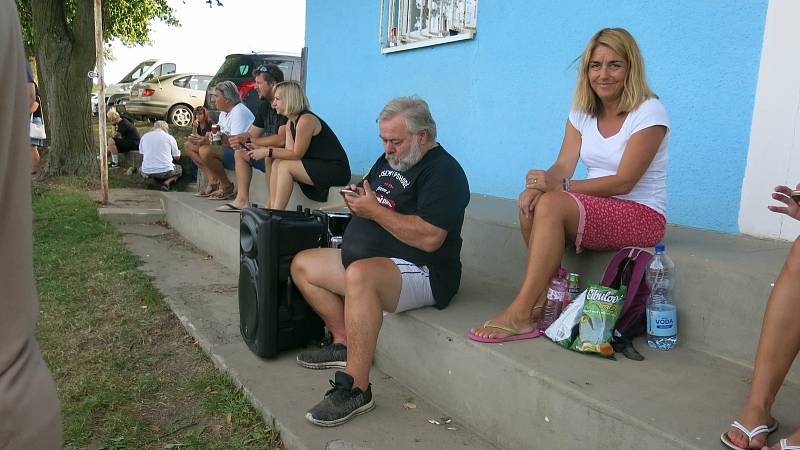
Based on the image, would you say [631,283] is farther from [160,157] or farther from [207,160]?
[160,157]

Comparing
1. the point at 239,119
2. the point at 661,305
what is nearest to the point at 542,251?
the point at 661,305

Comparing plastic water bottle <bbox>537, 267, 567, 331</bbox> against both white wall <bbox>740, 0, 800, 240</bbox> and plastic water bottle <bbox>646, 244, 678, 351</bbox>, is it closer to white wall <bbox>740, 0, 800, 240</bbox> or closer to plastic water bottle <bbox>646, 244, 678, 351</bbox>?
plastic water bottle <bbox>646, 244, 678, 351</bbox>

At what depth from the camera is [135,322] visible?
398 cm

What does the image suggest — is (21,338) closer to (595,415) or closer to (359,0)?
(595,415)

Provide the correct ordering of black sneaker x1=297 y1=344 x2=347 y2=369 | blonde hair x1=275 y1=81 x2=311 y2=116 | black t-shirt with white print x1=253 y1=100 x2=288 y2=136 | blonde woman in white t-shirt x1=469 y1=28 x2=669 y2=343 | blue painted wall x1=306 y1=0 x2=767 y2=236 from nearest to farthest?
blonde woman in white t-shirt x1=469 y1=28 x2=669 y2=343 < black sneaker x1=297 y1=344 x2=347 y2=369 < blue painted wall x1=306 y1=0 x2=767 y2=236 < blonde hair x1=275 y1=81 x2=311 y2=116 < black t-shirt with white print x1=253 y1=100 x2=288 y2=136

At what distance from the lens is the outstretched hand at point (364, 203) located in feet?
9.16

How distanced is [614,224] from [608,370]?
0.68 meters

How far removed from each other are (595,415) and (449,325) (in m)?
0.82

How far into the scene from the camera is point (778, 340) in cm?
193

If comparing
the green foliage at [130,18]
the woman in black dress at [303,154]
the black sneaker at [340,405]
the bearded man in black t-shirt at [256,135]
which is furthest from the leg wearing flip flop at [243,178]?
the green foliage at [130,18]

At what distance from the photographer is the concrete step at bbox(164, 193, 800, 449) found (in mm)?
2004

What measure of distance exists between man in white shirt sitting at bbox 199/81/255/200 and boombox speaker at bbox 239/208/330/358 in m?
3.44

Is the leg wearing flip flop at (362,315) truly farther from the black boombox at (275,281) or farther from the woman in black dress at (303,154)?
the woman in black dress at (303,154)

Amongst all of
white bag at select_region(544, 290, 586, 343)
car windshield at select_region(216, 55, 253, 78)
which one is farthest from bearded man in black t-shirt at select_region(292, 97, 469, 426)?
car windshield at select_region(216, 55, 253, 78)
